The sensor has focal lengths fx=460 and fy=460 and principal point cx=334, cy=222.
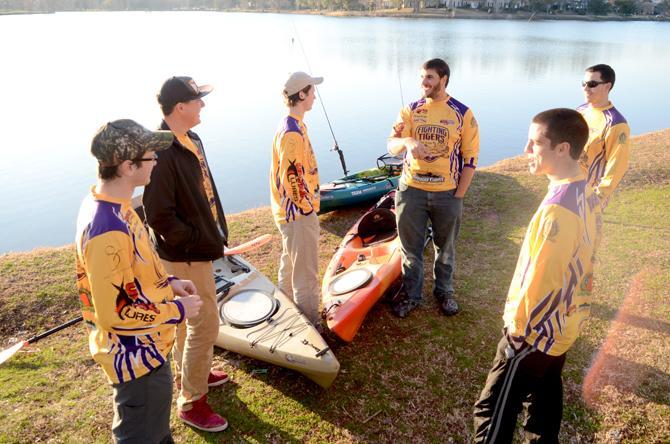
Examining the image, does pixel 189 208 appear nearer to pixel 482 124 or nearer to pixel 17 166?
pixel 17 166

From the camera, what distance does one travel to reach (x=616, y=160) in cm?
399

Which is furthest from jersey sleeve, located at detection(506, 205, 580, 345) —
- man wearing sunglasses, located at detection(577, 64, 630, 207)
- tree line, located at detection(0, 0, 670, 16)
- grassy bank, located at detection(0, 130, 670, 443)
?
tree line, located at detection(0, 0, 670, 16)

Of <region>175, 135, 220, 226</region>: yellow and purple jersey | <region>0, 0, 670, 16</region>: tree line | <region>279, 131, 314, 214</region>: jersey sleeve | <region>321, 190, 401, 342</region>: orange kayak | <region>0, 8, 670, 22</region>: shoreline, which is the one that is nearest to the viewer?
<region>175, 135, 220, 226</region>: yellow and purple jersey

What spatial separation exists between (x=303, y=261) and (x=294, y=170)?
2.68 ft

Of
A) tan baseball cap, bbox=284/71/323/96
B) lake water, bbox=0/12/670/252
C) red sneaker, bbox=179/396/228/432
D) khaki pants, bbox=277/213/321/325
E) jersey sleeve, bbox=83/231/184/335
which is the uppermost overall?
tan baseball cap, bbox=284/71/323/96

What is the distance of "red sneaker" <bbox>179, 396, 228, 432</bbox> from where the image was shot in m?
3.30

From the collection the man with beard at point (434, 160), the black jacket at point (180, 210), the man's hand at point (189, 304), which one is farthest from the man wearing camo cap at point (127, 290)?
the man with beard at point (434, 160)

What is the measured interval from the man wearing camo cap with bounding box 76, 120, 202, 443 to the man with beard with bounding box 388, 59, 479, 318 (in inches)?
97.5

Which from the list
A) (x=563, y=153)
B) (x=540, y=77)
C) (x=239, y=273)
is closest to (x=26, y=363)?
(x=239, y=273)

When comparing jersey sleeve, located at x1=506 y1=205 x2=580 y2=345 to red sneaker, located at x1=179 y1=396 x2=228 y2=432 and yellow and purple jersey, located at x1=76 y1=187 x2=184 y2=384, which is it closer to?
yellow and purple jersey, located at x1=76 y1=187 x2=184 y2=384

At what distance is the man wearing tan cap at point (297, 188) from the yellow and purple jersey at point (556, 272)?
1.89 m

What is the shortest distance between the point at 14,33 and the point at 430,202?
50.4 metres

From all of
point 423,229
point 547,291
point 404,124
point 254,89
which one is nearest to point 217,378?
point 423,229

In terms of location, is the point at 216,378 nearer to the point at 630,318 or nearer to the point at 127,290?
the point at 127,290
